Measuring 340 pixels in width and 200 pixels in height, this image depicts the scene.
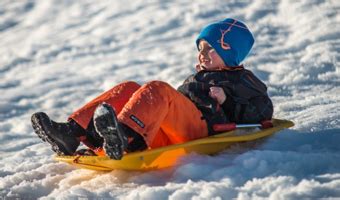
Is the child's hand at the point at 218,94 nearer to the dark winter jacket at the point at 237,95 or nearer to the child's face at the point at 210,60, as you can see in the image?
the dark winter jacket at the point at 237,95

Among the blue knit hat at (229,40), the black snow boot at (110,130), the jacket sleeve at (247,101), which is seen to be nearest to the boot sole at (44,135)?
the black snow boot at (110,130)

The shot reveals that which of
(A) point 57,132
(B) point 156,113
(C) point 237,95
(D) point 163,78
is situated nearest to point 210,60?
(C) point 237,95

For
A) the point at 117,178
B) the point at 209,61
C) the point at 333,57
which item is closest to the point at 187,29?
the point at 333,57

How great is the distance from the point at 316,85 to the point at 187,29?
130 inches

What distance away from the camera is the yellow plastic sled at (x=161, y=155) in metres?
3.60

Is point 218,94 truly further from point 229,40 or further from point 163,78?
point 163,78

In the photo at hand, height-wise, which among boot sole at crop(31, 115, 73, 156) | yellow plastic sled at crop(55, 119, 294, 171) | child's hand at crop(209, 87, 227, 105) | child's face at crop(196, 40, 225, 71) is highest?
child's face at crop(196, 40, 225, 71)

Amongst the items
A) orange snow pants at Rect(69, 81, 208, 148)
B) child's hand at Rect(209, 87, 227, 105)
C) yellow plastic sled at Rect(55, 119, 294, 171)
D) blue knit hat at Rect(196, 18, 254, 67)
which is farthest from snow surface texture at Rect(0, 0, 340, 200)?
blue knit hat at Rect(196, 18, 254, 67)

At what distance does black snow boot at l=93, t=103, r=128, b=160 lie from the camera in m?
3.29

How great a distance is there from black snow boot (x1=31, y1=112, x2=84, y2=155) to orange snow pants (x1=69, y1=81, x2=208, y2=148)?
0.08m

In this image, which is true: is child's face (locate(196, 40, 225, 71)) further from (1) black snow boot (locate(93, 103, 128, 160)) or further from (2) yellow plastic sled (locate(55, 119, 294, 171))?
(1) black snow boot (locate(93, 103, 128, 160))

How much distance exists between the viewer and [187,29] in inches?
355

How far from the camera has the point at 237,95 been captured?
160 inches

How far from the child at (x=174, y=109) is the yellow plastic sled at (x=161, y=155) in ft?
0.25
